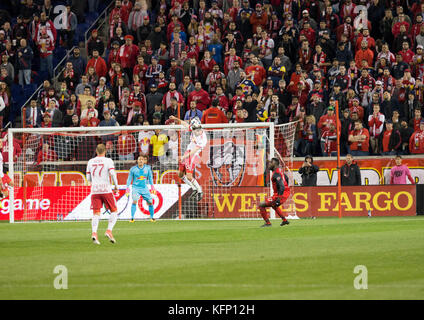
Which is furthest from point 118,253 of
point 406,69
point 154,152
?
point 406,69

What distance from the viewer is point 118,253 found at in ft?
46.2

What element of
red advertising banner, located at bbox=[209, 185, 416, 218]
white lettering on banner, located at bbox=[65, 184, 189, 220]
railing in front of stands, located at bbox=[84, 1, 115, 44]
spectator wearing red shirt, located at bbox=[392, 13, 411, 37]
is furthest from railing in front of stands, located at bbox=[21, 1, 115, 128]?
spectator wearing red shirt, located at bbox=[392, 13, 411, 37]

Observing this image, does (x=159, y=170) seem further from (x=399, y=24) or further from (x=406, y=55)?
(x=399, y=24)

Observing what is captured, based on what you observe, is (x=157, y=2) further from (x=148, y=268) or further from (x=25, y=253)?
(x=148, y=268)

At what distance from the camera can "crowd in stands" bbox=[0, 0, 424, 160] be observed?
26.4 m

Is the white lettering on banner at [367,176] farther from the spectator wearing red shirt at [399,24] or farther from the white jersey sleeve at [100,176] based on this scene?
the white jersey sleeve at [100,176]

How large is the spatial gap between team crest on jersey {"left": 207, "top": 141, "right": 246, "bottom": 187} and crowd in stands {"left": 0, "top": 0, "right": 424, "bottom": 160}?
1461 mm

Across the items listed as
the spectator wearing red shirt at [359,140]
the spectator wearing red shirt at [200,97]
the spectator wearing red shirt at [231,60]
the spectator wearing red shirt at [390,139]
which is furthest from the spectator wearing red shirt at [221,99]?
the spectator wearing red shirt at [390,139]

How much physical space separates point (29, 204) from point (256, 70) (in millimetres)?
8782

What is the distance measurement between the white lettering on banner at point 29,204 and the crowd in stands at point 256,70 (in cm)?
332

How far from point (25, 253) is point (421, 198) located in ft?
47.8

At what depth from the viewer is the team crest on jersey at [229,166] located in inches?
1011

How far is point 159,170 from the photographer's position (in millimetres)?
26688

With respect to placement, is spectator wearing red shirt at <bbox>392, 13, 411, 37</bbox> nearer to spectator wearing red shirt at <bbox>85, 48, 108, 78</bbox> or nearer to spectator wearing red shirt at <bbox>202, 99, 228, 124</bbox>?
spectator wearing red shirt at <bbox>202, 99, 228, 124</bbox>
